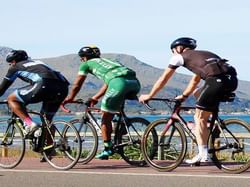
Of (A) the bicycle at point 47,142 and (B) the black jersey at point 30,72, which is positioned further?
(B) the black jersey at point 30,72

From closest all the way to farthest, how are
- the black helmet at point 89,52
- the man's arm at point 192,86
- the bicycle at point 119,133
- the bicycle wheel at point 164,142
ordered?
the bicycle wheel at point 164,142 → the man's arm at point 192,86 → the bicycle at point 119,133 → the black helmet at point 89,52

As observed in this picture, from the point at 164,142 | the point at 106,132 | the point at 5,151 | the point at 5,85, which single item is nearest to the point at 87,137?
the point at 106,132

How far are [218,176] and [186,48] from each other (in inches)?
78.0

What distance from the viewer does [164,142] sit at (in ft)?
33.7

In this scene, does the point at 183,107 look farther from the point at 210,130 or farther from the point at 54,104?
the point at 54,104

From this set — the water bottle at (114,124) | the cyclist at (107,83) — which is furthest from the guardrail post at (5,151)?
the water bottle at (114,124)

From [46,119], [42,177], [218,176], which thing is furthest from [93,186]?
[46,119]

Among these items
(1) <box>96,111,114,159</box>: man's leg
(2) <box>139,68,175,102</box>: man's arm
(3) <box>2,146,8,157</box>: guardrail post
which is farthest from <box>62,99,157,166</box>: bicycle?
(3) <box>2,146,8,157</box>: guardrail post

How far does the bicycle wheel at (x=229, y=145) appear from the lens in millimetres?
9445

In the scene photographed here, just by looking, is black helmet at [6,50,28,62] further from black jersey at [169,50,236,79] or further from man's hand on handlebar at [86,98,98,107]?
black jersey at [169,50,236,79]

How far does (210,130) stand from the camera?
9578 mm

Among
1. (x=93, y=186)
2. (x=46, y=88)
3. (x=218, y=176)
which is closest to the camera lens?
(x=93, y=186)

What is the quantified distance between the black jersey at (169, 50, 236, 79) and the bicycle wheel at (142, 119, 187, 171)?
916 mm

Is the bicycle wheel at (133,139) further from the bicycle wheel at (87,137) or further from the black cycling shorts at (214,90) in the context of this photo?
the black cycling shorts at (214,90)
